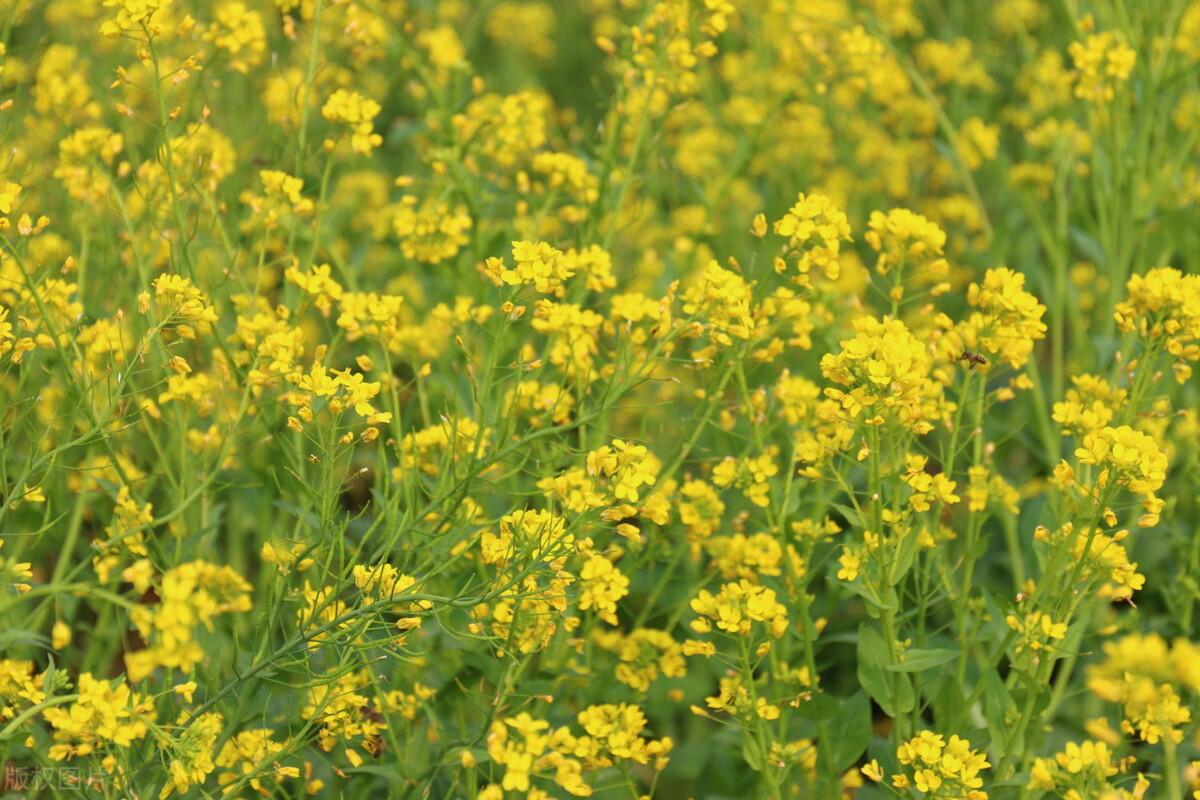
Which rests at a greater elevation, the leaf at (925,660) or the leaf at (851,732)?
the leaf at (925,660)

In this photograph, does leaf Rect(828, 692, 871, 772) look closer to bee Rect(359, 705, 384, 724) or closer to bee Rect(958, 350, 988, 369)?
bee Rect(958, 350, 988, 369)

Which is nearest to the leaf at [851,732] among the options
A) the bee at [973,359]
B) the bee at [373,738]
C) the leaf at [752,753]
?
the leaf at [752,753]

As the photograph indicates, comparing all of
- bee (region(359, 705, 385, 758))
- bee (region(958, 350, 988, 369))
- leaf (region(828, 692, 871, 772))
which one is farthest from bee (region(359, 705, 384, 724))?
bee (region(958, 350, 988, 369))

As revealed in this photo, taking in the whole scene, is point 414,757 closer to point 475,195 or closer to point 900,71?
point 475,195

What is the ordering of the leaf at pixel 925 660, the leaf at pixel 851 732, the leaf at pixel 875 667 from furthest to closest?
the leaf at pixel 851 732
the leaf at pixel 875 667
the leaf at pixel 925 660

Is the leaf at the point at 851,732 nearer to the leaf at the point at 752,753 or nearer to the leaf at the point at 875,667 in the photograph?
the leaf at the point at 875,667

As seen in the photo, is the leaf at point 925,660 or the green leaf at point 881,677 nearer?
the leaf at point 925,660

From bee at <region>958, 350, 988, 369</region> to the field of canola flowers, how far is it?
4cm

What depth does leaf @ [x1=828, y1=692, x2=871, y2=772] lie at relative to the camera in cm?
282

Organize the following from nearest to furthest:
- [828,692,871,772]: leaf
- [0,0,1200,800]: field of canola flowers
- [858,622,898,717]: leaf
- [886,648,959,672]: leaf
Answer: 1. [0,0,1200,800]: field of canola flowers
2. [886,648,959,672]: leaf
3. [858,622,898,717]: leaf
4. [828,692,871,772]: leaf

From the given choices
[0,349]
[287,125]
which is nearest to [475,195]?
[287,125]

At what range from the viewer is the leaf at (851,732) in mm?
2820

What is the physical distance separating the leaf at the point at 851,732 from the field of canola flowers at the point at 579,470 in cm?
1

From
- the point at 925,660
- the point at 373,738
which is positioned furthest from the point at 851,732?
the point at 373,738
